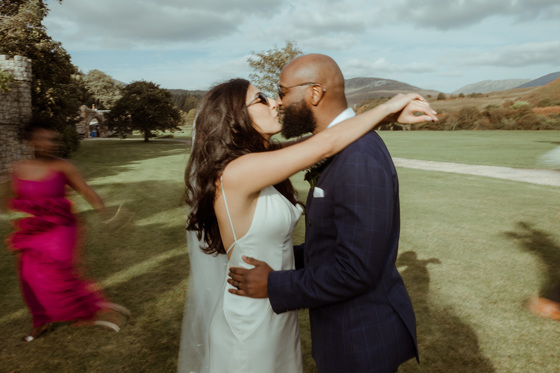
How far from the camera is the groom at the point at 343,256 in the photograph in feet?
→ 4.78

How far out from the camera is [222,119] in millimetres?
2020

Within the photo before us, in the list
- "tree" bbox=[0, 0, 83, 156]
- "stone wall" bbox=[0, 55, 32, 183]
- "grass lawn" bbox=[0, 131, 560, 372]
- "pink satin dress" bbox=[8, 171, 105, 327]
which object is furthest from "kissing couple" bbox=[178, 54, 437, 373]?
"tree" bbox=[0, 0, 83, 156]

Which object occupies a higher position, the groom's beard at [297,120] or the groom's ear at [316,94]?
the groom's ear at [316,94]

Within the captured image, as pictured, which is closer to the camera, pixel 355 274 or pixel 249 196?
pixel 355 274

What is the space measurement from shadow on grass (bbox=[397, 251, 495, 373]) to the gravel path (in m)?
10.5

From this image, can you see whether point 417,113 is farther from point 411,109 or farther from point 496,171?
point 496,171

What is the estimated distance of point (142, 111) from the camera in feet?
141

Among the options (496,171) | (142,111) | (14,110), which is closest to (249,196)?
(496,171)

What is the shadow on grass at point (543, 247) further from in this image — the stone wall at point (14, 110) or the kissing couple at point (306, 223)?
the stone wall at point (14, 110)

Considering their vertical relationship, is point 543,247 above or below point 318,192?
below

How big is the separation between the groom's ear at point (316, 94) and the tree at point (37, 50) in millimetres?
21607

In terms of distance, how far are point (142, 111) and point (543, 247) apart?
42476mm

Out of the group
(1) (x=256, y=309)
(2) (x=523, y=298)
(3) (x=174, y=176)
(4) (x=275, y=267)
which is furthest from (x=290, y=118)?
(3) (x=174, y=176)

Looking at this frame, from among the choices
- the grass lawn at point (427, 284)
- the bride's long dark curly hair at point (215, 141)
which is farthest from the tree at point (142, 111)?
the bride's long dark curly hair at point (215, 141)
